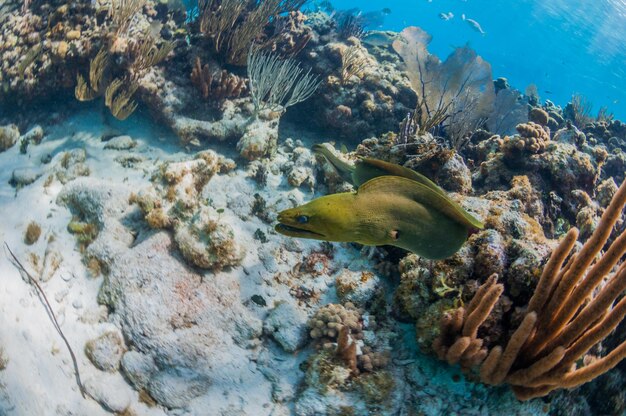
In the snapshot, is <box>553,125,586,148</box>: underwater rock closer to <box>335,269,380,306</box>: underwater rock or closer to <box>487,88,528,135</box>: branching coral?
<box>487,88,528,135</box>: branching coral

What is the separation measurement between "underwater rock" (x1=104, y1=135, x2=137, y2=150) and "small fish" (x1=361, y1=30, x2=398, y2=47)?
8.99 m

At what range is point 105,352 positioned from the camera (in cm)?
328

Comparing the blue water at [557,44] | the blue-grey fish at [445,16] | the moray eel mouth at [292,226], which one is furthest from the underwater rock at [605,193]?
the blue water at [557,44]

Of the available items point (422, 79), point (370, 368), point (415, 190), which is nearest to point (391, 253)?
point (370, 368)

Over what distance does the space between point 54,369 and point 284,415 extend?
211 centimetres

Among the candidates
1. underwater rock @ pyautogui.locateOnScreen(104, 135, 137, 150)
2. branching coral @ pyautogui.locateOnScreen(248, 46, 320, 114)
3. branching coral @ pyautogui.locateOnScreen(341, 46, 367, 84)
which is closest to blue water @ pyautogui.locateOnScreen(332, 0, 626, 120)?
branching coral @ pyautogui.locateOnScreen(341, 46, 367, 84)

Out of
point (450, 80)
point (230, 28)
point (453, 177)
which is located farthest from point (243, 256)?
point (450, 80)

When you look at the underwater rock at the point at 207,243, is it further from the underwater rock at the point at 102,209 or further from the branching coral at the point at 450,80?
the branching coral at the point at 450,80

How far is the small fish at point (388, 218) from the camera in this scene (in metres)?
2.30

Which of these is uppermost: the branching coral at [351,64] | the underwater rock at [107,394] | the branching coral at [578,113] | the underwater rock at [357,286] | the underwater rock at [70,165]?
the branching coral at [578,113]

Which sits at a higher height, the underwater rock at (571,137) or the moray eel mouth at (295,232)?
the underwater rock at (571,137)

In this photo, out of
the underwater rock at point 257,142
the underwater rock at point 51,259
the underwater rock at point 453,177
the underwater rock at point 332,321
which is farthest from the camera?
the underwater rock at point 257,142

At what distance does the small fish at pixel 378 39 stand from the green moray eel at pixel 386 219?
10.8m

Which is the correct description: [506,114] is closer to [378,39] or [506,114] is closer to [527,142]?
[527,142]
